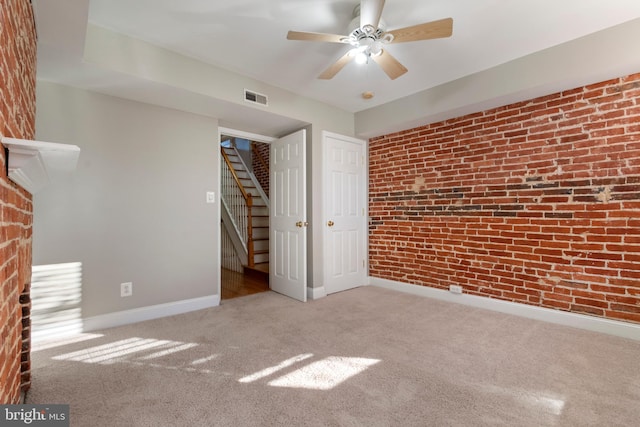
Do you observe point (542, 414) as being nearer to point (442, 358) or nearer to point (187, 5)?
point (442, 358)

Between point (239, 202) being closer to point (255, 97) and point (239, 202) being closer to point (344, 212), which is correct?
point (344, 212)

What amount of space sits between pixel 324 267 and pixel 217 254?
138 cm

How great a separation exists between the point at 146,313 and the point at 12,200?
6.50 feet

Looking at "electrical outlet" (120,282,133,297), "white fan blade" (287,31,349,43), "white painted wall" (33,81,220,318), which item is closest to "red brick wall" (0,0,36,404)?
"white painted wall" (33,81,220,318)

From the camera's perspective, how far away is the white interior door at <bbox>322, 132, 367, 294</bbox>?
3875 millimetres

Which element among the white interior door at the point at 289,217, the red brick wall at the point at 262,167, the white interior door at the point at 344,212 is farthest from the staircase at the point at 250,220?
the white interior door at the point at 344,212

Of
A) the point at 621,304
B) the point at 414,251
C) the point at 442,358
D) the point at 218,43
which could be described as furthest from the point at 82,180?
the point at 621,304

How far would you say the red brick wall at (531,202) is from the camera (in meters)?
2.44

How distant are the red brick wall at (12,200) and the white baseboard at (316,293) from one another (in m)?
2.53

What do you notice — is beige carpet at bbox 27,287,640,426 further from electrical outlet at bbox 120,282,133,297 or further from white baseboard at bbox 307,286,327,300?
white baseboard at bbox 307,286,327,300

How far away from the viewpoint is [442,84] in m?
3.21

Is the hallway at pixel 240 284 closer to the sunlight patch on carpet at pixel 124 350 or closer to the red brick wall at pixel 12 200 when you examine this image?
the sunlight patch on carpet at pixel 124 350

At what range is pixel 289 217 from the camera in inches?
148

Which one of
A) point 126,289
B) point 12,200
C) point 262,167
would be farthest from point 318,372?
point 262,167
